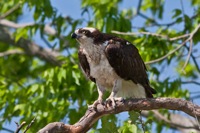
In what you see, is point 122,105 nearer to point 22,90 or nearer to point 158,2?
point 22,90

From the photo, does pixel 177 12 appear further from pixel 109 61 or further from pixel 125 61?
pixel 109 61

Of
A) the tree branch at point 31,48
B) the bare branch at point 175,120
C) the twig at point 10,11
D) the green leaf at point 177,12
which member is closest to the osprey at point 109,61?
the green leaf at point 177,12

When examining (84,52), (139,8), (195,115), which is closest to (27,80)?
(139,8)

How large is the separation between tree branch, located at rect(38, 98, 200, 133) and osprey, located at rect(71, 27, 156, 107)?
29 cm

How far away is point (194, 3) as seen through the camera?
564 inches

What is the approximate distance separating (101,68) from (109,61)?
0.11 meters

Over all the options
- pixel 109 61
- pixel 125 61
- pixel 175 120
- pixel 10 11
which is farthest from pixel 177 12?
pixel 10 11

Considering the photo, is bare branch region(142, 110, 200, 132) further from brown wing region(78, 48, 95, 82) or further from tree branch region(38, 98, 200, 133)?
tree branch region(38, 98, 200, 133)

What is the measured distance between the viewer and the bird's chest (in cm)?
800

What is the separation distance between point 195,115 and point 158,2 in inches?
283

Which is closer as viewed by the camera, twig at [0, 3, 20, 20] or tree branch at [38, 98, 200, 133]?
tree branch at [38, 98, 200, 133]

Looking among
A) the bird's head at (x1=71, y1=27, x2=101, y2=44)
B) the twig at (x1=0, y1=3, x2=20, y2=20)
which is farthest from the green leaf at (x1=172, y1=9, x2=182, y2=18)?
the twig at (x1=0, y1=3, x2=20, y2=20)

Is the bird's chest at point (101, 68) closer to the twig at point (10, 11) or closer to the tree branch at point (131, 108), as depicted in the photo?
the tree branch at point (131, 108)

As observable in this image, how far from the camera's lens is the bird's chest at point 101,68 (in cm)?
800
